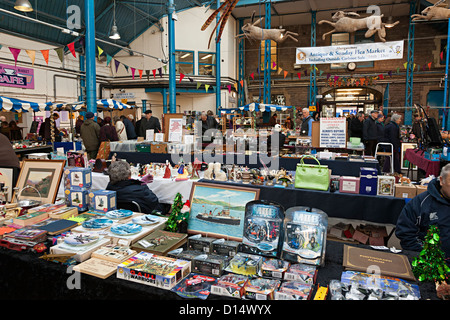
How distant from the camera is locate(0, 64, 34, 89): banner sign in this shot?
461 inches

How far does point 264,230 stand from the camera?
1703 mm

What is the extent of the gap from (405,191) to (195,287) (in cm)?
294

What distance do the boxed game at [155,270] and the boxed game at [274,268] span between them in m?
0.38

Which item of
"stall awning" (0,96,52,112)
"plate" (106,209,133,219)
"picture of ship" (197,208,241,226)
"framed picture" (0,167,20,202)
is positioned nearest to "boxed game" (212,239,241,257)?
"picture of ship" (197,208,241,226)

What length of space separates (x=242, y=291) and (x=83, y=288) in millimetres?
828

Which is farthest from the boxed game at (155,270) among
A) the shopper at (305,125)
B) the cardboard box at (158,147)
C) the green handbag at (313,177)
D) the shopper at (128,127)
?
the shopper at (128,127)

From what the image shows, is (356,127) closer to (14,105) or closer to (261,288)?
(261,288)

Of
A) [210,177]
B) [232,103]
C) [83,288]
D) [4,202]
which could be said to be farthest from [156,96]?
[83,288]

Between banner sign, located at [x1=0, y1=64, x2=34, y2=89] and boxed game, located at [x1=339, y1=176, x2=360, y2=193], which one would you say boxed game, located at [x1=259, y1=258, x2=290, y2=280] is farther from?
banner sign, located at [x1=0, y1=64, x2=34, y2=89]

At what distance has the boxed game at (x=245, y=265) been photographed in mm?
1498

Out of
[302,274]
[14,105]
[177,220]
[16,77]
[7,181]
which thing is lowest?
[302,274]

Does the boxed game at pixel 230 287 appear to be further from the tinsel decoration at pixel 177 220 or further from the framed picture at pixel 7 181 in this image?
the framed picture at pixel 7 181

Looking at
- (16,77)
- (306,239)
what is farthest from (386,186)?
(16,77)
